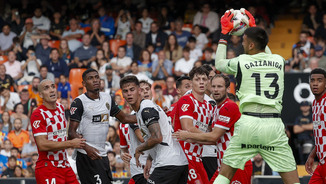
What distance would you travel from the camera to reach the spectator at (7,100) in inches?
726

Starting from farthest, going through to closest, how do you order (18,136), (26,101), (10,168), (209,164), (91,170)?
1. (26,101)
2. (18,136)
3. (10,168)
4. (209,164)
5. (91,170)

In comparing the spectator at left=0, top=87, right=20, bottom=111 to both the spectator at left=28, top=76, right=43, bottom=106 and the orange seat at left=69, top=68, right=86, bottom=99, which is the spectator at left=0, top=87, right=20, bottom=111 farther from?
the orange seat at left=69, top=68, right=86, bottom=99

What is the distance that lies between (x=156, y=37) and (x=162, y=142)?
11.7m

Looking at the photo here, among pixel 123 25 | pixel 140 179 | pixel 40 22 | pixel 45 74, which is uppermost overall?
pixel 40 22

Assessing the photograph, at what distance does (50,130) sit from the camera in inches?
388

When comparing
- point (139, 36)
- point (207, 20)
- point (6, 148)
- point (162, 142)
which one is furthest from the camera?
point (207, 20)

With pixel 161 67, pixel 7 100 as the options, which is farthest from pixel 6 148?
pixel 161 67

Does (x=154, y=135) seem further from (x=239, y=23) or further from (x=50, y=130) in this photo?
(x=50, y=130)

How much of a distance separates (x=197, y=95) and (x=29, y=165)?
24.5ft

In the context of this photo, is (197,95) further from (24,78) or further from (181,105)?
(24,78)

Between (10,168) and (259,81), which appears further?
(10,168)

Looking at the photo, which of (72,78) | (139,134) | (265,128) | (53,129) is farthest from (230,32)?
(72,78)

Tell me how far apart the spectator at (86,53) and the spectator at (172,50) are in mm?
2332

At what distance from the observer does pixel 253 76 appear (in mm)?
8008
